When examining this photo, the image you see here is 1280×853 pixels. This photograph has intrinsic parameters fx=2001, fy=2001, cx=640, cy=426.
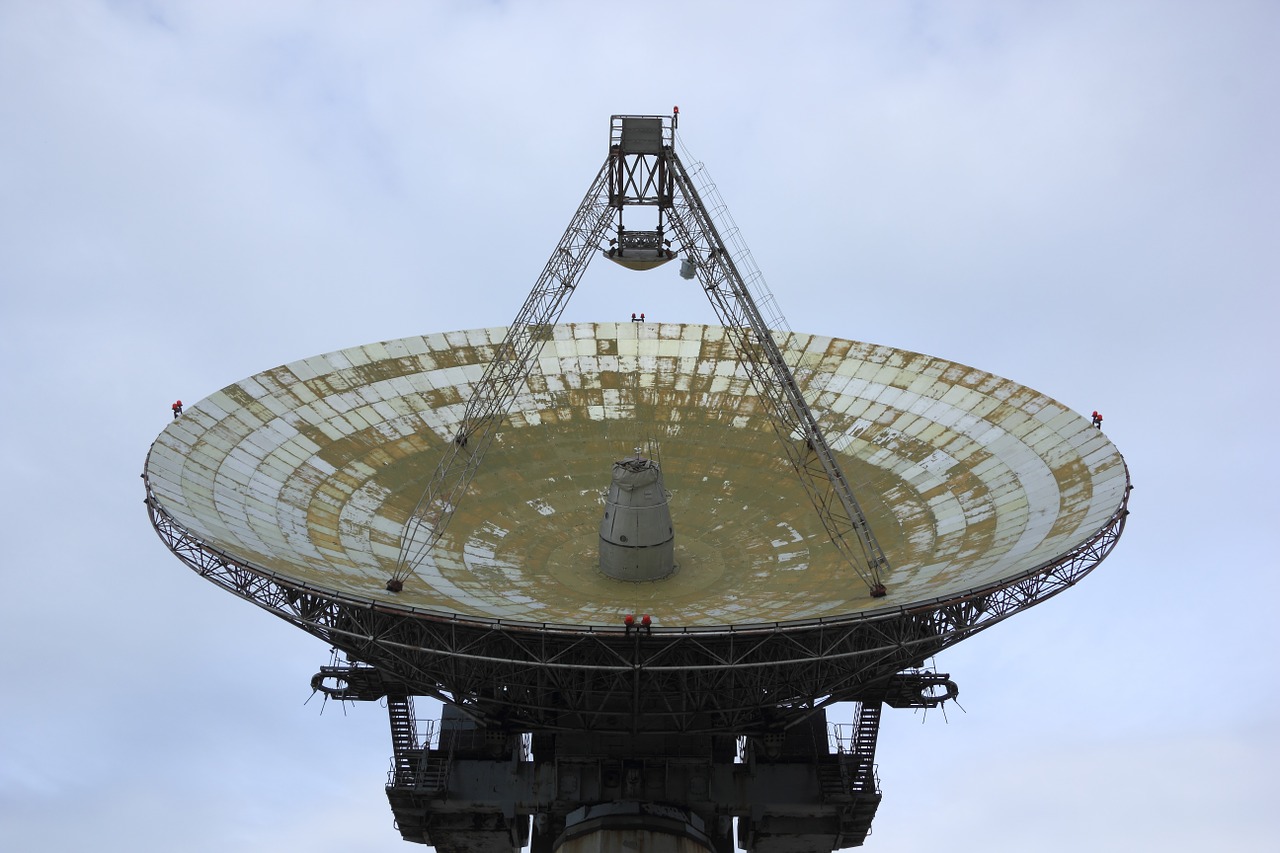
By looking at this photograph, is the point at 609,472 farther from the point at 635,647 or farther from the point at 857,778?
the point at 635,647

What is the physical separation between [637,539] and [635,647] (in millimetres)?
9603

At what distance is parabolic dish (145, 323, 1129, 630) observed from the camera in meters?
60.5

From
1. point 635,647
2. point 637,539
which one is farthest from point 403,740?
point 635,647

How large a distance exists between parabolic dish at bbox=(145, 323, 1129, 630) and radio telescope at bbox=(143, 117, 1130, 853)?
0.13 metres

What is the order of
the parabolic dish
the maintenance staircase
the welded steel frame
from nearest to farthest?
the welded steel frame, the parabolic dish, the maintenance staircase

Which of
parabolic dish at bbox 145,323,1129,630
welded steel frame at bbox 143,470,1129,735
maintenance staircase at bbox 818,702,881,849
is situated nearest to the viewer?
welded steel frame at bbox 143,470,1129,735

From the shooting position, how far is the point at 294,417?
69.9m

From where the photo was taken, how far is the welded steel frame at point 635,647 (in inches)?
2175

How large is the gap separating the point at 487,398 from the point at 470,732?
11.4 metres

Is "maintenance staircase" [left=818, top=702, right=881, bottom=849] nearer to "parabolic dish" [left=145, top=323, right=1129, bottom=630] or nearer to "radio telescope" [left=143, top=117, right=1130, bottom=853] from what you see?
"radio telescope" [left=143, top=117, right=1130, bottom=853]

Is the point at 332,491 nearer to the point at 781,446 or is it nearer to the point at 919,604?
the point at 781,446

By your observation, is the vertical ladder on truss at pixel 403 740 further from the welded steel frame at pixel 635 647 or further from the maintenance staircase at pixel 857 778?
the maintenance staircase at pixel 857 778

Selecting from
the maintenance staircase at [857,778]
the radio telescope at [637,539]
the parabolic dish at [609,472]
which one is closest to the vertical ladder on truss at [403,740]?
the radio telescope at [637,539]

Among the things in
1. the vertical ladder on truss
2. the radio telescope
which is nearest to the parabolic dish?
the radio telescope
